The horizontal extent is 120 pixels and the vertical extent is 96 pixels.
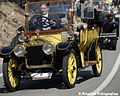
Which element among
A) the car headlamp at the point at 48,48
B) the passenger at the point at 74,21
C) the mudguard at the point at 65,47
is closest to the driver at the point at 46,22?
the passenger at the point at 74,21

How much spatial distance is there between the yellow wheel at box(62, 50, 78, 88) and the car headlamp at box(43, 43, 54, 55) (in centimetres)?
35

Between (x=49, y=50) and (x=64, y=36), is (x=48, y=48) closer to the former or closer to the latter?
(x=49, y=50)

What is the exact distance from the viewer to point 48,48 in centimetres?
858

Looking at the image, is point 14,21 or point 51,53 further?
point 14,21

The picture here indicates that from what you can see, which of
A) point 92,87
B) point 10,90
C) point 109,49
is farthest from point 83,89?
point 109,49

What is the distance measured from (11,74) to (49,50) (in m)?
1.12

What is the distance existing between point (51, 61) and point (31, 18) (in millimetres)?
1912

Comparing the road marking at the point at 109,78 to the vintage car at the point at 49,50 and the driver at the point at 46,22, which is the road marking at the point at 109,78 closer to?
the vintage car at the point at 49,50

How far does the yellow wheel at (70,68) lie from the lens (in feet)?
27.8

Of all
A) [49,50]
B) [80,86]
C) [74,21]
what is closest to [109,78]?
[80,86]

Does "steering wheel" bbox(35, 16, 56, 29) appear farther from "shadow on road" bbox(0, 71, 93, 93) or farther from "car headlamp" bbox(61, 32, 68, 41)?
"shadow on road" bbox(0, 71, 93, 93)

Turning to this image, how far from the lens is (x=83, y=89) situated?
884 cm

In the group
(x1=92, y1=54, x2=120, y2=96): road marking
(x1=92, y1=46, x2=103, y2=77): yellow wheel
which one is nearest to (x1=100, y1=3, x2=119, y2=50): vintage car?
(x1=92, y1=54, x2=120, y2=96): road marking

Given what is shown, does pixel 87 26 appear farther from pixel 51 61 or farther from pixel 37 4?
pixel 51 61
